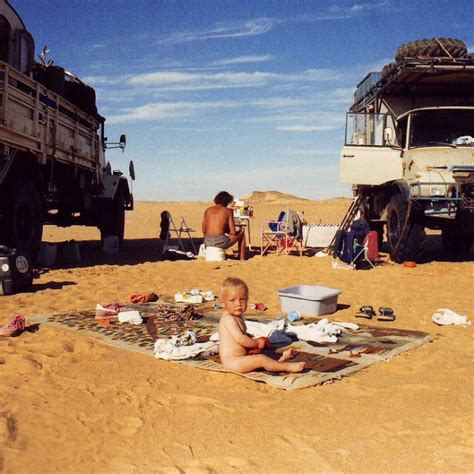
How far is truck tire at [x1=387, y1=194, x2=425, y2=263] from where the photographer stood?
9936mm

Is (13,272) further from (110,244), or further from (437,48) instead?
(437,48)

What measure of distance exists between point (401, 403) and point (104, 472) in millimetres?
1818

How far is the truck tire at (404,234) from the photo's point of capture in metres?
9.94

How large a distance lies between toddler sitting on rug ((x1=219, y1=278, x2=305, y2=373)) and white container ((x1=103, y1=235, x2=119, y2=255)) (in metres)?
9.06

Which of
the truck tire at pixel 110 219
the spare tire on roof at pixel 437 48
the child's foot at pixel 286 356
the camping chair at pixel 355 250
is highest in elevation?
the spare tire on roof at pixel 437 48

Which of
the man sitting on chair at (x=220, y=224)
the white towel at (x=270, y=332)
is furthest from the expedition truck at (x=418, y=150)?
the white towel at (x=270, y=332)

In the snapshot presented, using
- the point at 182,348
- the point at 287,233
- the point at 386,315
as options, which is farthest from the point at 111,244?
the point at 182,348

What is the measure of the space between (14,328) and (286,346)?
236 cm

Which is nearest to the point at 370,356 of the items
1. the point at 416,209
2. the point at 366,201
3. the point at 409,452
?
the point at 409,452

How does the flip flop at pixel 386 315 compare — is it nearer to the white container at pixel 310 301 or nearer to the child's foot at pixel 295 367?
the white container at pixel 310 301

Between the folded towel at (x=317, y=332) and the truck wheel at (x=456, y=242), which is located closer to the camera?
the folded towel at (x=317, y=332)

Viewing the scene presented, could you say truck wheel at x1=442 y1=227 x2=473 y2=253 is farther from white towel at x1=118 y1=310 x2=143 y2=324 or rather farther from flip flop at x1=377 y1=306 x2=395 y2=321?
white towel at x1=118 y1=310 x2=143 y2=324

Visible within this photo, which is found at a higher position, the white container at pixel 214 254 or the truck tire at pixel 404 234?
the truck tire at pixel 404 234

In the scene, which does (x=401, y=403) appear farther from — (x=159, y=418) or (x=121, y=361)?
(x=121, y=361)
